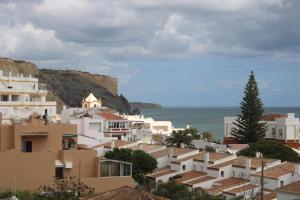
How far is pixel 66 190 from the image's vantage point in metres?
28.6

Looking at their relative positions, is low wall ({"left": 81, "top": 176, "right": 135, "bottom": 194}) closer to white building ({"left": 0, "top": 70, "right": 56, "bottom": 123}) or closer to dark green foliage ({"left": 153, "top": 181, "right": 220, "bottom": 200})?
dark green foliage ({"left": 153, "top": 181, "right": 220, "bottom": 200})

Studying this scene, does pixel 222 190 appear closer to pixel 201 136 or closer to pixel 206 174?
pixel 206 174

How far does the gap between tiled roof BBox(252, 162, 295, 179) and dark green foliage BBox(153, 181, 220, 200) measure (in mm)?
4411

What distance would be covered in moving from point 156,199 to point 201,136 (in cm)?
5099

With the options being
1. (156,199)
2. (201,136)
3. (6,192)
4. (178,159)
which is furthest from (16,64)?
(156,199)

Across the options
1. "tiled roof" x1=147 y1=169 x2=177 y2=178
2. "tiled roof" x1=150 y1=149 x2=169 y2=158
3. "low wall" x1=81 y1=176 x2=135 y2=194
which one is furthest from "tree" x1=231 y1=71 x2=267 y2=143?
"low wall" x1=81 y1=176 x2=135 y2=194

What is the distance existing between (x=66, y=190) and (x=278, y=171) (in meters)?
13.5

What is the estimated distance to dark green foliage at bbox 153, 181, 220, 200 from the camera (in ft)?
98.6

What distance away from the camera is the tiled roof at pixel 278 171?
Result: 34.1 meters

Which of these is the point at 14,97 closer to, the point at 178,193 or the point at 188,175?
the point at 188,175

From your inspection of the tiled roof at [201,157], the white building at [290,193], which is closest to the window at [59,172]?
the tiled roof at [201,157]

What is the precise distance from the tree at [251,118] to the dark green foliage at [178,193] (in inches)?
1011

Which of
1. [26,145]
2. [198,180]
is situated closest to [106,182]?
[26,145]

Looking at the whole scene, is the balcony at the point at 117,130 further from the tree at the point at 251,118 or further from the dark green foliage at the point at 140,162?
the dark green foliage at the point at 140,162
